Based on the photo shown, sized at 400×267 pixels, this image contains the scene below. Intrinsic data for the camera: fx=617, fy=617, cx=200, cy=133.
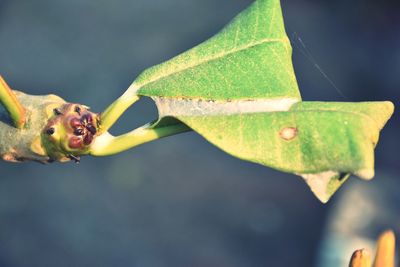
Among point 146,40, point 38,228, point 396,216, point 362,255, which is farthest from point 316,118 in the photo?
point 146,40

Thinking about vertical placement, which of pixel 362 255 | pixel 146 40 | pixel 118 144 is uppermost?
pixel 118 144

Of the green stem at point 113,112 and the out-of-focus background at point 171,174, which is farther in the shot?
the out-of-focus background at point 171,174

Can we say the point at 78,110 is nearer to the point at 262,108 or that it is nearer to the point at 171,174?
the point at 262,108

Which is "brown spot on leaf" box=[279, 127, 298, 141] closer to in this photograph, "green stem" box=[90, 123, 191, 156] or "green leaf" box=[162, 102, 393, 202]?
"green leaf" box=[162, 102, 393, 202]

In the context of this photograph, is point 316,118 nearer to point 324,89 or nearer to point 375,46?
point 324,89

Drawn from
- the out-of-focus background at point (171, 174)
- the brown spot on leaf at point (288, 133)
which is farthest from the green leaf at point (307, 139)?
the out-of-focus background at point (171, 174)

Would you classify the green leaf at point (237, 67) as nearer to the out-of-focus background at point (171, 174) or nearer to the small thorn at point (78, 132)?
the small thorn at point (78, 132)
